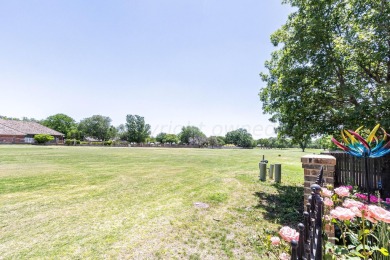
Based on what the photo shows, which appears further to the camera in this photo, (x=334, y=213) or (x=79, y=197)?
(x=79, y=197)

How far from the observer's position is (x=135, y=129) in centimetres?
8044

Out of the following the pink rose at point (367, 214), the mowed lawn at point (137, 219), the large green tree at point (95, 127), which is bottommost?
the mowed lawn at point (137, 219)

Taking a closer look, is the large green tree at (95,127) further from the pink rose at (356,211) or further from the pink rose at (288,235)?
the pink rose at (356,211)

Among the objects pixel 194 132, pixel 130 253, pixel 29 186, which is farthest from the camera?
pixel 194 132

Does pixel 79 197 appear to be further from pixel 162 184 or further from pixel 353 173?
pixel 353 173

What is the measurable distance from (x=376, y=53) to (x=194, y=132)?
8870 cm

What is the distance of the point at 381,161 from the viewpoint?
7273 mm

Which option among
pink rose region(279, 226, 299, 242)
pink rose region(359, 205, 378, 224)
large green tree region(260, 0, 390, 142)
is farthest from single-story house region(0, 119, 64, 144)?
pink rose region(359, 205, 378, 224)

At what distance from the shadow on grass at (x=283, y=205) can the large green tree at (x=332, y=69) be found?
7.11 feet

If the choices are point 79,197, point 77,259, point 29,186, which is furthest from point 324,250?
point 29,186

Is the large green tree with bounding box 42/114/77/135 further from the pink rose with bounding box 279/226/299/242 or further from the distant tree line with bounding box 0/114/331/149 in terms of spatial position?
the pink rose with bounding box 279/226/299/242

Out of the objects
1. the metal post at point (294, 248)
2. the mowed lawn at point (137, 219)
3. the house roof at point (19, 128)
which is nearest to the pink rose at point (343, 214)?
the metal post at point (294, 248)

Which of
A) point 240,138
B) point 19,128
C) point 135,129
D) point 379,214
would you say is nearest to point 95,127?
point 135,129

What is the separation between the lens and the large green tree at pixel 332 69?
18.3ft
